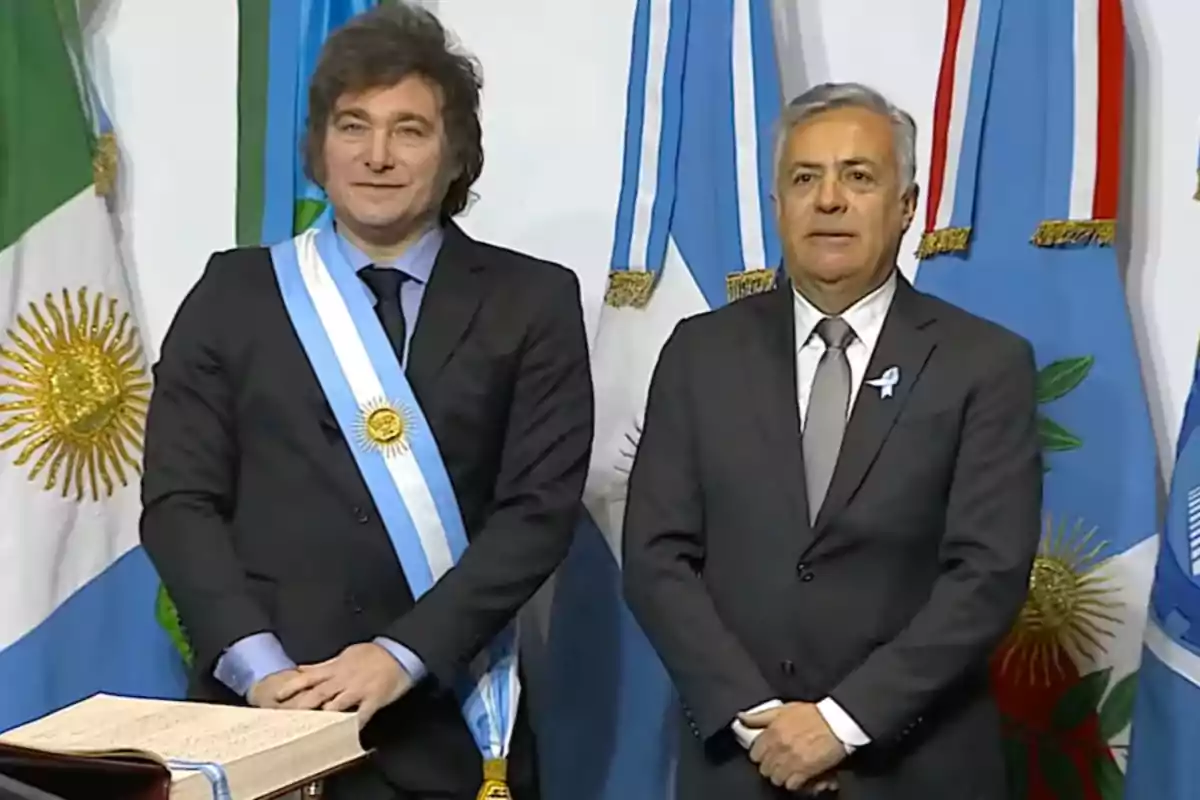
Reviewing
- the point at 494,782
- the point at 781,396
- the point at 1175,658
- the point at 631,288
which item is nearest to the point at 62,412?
the point at 631,288

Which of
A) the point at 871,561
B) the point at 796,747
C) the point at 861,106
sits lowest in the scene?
the point at 796,747

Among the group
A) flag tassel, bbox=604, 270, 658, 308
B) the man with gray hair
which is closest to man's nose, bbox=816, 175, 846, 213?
the man with gray hair

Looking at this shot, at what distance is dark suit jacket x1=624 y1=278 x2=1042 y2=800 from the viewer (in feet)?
5.90

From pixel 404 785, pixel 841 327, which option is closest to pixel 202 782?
pixel 404 785

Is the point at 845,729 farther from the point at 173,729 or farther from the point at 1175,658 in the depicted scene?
the point at 173,729

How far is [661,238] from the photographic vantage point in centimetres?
255

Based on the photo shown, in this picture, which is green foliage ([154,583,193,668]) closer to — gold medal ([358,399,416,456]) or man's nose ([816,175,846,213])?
gold medal ([358,399,416,456])

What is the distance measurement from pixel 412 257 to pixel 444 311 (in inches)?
3.5

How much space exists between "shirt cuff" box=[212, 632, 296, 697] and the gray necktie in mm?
603

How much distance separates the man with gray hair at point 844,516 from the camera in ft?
5.89

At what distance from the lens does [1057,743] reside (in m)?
2.42

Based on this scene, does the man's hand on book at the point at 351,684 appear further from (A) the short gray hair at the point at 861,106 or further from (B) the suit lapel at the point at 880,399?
(A) the short gray hair at the point at 861,106

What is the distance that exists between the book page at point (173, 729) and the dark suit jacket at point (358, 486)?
0.72m

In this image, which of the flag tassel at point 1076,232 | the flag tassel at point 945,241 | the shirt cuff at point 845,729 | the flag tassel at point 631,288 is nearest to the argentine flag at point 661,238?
the flag tassel at point 631,288
